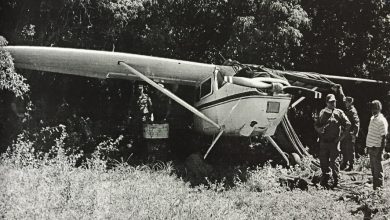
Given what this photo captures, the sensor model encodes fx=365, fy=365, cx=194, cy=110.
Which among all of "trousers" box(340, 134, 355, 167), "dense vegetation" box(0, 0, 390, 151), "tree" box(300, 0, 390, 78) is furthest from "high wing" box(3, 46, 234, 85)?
"tree" box(300, 0, 390, 78)

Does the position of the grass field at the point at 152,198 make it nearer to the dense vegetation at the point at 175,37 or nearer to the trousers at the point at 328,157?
the trousers at the point at 328,157

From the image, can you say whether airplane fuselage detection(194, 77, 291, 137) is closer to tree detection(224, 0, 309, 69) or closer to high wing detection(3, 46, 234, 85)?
high wing detection(3, 46, 234, 85)

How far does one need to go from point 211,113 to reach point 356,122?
3374mm

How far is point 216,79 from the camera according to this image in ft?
28.7

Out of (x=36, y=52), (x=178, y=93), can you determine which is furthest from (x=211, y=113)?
(x=36, y=52)

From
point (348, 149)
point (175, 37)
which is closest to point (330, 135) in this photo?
point (348, 149)

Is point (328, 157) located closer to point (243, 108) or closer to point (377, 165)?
point (377, 165)

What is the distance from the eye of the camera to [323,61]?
12523 millimetres

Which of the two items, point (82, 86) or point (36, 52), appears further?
point (82, 86)

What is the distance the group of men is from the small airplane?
0.61 meters

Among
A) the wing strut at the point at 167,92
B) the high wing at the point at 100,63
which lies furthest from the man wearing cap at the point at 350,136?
the wing strut at the point at 167,92

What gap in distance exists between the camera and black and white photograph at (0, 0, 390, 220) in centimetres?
556

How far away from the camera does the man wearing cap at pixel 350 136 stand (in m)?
8.46

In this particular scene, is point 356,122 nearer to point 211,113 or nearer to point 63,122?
point 211,113
